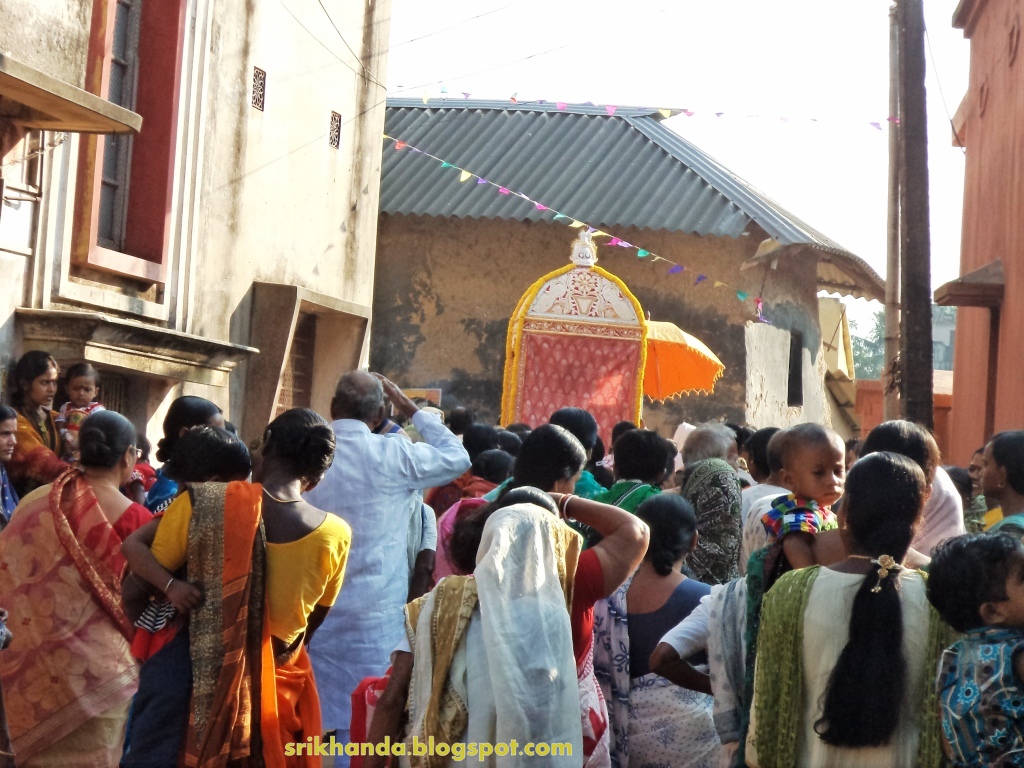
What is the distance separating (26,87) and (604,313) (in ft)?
20.0

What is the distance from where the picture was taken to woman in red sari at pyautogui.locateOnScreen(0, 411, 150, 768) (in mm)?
4801

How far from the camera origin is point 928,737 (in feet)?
10.5

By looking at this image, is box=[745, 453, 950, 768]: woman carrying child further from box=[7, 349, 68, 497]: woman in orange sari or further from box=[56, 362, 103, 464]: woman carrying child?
box=[56, 362, 103, 464]: woman carrying child

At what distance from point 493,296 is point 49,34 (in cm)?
1134

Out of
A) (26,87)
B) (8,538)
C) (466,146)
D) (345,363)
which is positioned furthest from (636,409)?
(466,146)

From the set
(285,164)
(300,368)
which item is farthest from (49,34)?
(300,368)

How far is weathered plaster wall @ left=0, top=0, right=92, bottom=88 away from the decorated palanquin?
471 cm

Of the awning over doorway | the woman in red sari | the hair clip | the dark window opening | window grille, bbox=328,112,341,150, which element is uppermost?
window grille, bbox=328,112,341,150

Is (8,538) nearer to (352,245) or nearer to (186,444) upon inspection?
(186,444)

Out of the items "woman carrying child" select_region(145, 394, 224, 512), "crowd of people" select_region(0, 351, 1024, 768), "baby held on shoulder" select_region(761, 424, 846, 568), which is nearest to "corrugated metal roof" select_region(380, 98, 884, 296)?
"crowd of people" select_region(0, 351, 1024, 768)

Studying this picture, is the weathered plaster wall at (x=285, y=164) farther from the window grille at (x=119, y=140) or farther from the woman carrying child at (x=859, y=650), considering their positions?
the woman carrying child at (x=859, y=650)

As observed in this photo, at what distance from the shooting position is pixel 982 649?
121 inches

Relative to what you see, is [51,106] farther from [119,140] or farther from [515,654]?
[515,654]

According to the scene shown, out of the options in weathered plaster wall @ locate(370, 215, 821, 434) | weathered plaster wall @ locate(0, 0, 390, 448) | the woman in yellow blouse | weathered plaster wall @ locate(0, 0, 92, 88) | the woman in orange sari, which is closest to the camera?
the woman in yellow blouse
